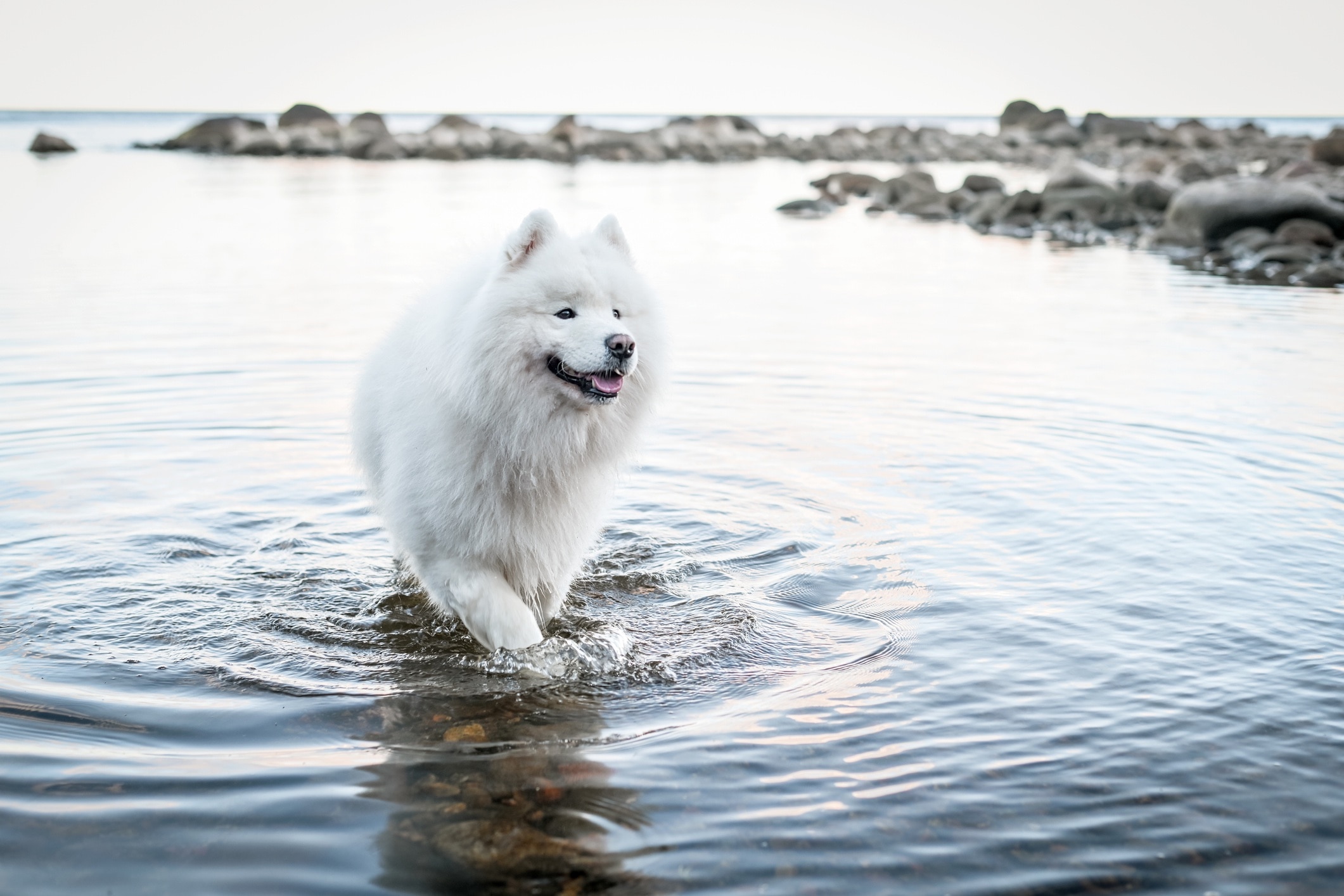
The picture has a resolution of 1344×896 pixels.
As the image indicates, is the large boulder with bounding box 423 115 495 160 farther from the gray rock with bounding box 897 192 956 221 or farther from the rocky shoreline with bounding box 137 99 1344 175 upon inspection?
the gray rock with bounding box 897 192 956 221

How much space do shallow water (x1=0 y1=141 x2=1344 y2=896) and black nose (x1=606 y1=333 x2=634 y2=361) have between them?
121 cm

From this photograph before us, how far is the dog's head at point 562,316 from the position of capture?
378 cm

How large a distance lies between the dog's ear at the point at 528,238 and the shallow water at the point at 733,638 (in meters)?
0.77

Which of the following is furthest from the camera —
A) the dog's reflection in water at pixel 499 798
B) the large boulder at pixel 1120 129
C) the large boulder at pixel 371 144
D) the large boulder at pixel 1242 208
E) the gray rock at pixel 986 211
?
the large boulder at pixel 1120 129

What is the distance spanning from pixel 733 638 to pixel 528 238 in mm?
1944

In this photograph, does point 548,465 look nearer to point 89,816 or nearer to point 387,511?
point 387,511

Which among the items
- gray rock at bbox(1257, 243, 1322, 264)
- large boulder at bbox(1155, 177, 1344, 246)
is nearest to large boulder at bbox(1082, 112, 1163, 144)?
large boulder at bbox(1155, 177, 1344, 246)

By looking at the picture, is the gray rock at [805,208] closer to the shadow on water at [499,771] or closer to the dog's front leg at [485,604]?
the shadow on water at [499,771]

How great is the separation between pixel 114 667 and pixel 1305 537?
573 cm

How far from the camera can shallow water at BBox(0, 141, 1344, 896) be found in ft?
10.1

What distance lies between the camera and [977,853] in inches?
121

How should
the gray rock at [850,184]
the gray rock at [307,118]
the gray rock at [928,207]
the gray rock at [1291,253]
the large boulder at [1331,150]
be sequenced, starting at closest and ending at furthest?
the gray rock at [1291,253] → the gray rock at [928,207] → the large boulder at [1331,150] → the gray rock at [850,184] → the gray rock at [307,118]

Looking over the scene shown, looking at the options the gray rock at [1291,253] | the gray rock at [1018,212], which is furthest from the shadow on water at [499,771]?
the gray rock at [1018,212]

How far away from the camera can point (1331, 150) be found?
30.1 m
